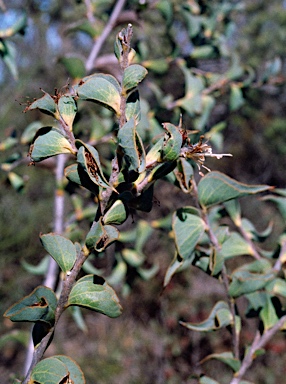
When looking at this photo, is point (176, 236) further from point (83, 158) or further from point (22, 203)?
point (22, 203)

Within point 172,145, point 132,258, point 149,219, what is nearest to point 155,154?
point 172,145

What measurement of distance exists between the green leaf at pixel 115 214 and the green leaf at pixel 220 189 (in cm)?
10

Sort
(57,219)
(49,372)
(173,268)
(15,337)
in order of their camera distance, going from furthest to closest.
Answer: (57,219) < (15,337) < (173,268) < (49,372)

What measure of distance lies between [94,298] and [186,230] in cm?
11

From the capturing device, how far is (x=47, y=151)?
0.91ft

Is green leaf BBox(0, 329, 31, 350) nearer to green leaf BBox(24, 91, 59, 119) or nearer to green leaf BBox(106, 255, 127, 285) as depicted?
green leaf BBox(106, 255, 127, 285)

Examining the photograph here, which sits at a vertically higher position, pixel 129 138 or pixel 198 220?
pixel 129 138

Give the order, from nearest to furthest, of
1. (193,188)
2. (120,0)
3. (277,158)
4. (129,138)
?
1. (129,138)
2. (193,188)
3. (120,0)
4. (277,158)

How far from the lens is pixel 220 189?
353 mm

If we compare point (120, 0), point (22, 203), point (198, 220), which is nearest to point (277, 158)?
point (22, 203)

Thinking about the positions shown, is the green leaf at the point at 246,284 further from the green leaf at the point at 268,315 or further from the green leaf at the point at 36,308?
the green leaf at the point at 36,308

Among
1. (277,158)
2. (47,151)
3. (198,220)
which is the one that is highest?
(47,151)

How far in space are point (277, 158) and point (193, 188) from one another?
472 cm

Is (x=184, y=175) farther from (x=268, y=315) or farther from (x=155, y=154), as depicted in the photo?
(x=268, y=315)
